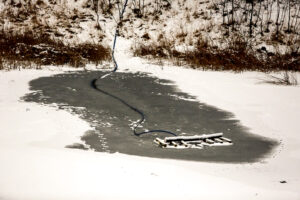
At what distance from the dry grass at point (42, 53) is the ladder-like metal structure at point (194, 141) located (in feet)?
30.5

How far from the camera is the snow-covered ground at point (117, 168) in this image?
3.59m

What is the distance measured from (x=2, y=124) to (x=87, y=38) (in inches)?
532

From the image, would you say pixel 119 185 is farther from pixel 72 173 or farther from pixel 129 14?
pixel 129 14

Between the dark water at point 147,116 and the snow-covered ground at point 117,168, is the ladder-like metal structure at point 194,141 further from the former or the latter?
the snow-covered ground at point 117,168

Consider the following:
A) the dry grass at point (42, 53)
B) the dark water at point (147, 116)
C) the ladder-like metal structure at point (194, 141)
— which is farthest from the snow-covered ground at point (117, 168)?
the dry grass at point (42, 53)

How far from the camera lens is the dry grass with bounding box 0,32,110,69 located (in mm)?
14227

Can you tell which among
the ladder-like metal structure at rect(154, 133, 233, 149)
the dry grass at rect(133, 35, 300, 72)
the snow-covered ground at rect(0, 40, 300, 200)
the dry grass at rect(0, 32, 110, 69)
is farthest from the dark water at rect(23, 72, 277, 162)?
the dry grass at rect(133, 35, 300, 72)

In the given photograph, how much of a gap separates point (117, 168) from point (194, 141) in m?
2.29

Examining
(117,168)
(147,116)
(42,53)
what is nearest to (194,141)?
(147,116)

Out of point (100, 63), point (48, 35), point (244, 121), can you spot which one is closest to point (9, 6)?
point (48, 35)

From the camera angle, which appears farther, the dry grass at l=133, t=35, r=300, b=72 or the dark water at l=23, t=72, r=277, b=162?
the dry grass at l=133, t=35, r=300, b=72

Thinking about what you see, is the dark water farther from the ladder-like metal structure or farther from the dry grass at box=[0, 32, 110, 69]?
the dry grass at box=[0, 32, 110, 69]

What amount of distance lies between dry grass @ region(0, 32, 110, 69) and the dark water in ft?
9.02

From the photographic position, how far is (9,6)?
68.8 ft
